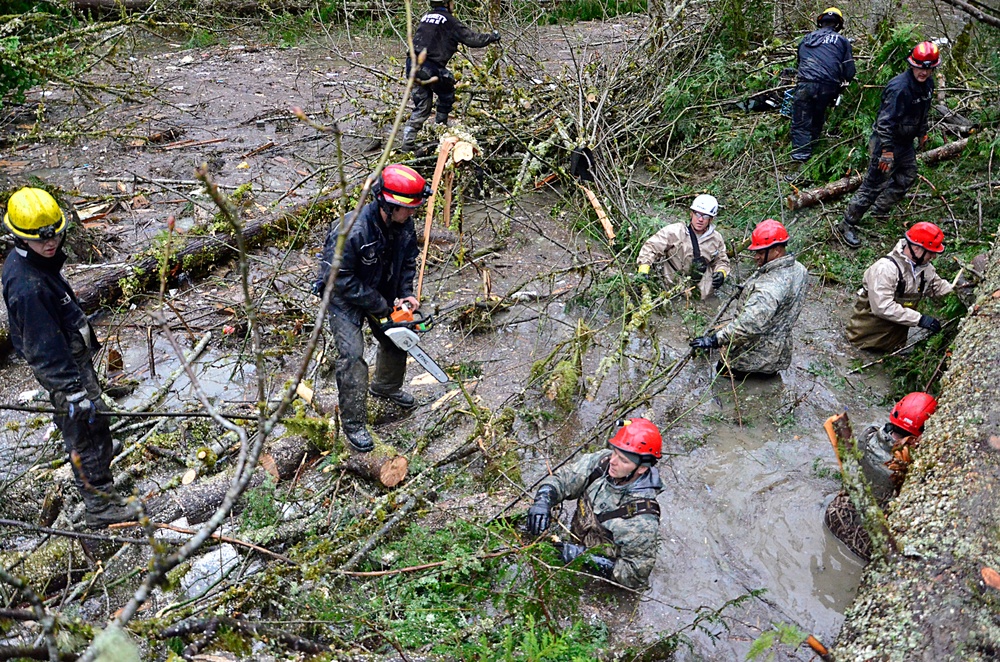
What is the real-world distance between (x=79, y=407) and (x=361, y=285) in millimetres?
1748

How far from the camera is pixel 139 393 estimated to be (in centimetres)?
590

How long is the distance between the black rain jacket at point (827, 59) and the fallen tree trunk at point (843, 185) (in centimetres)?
107

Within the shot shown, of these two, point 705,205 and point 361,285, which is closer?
point 361,285

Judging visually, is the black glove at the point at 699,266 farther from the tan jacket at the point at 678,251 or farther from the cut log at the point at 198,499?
the cut log at the point at 198,499

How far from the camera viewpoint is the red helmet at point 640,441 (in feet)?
13.1

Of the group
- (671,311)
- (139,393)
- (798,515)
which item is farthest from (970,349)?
(139,393)

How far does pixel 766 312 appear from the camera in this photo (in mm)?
5598

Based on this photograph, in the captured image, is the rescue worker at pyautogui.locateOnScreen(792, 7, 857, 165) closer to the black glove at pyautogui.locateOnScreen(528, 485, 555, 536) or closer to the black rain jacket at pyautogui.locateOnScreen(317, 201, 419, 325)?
the black rain jacket at pyautogui.locateOnScreen(317, 201, 419, 325)

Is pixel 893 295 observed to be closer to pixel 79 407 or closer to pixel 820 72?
pixel 820 72

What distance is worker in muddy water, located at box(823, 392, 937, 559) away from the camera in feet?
14.1

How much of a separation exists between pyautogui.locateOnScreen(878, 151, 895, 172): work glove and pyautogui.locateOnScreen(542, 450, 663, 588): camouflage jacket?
15.6 feet

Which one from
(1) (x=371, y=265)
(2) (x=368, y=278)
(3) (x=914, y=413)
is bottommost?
(3) (x=914, y=413)

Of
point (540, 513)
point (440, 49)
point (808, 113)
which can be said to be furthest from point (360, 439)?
point (808, 113)

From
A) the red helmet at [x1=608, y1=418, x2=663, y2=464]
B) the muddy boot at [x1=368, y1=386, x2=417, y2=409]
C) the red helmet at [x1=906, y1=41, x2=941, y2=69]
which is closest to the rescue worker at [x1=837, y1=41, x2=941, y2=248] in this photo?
the red helmet at [x1=906, y1=41, x2=941, y2=69]
